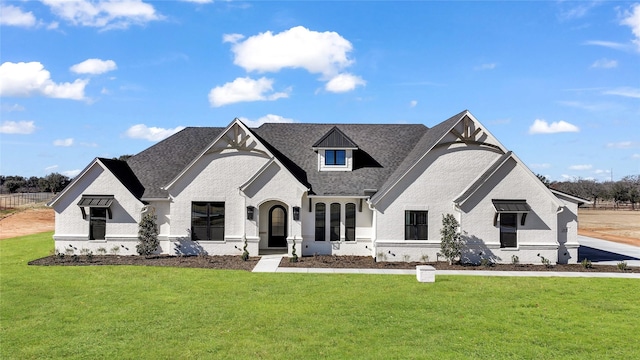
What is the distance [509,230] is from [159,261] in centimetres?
1828

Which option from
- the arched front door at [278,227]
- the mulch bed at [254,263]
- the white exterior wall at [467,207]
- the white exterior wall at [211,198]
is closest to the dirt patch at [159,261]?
the mulch bed at [254,263]

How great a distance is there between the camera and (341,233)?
2364 centimetres

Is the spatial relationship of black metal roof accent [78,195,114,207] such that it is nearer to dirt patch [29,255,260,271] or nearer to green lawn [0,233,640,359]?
dirt patch [29,255,260,271]

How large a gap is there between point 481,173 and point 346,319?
13.5 metres

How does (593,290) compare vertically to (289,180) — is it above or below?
below

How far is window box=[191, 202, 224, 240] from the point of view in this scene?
2330cm

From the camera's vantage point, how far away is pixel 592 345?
35.5ft

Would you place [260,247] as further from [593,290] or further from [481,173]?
[593,290]

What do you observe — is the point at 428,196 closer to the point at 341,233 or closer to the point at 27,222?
the point at 341,233

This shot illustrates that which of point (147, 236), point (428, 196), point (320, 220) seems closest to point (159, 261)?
point (147, 236)

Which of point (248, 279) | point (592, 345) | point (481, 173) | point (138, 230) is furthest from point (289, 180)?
point (592, 345)

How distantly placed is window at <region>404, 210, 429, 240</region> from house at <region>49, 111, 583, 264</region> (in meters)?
0.05

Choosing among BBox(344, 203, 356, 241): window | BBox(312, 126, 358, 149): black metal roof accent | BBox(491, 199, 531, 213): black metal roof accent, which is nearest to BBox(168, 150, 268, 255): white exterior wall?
BBox(312, 126, 358, 149): black metal roof accent

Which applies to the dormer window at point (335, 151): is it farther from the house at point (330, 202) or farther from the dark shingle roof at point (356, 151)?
the dark shingle roof at point (356, 151)
